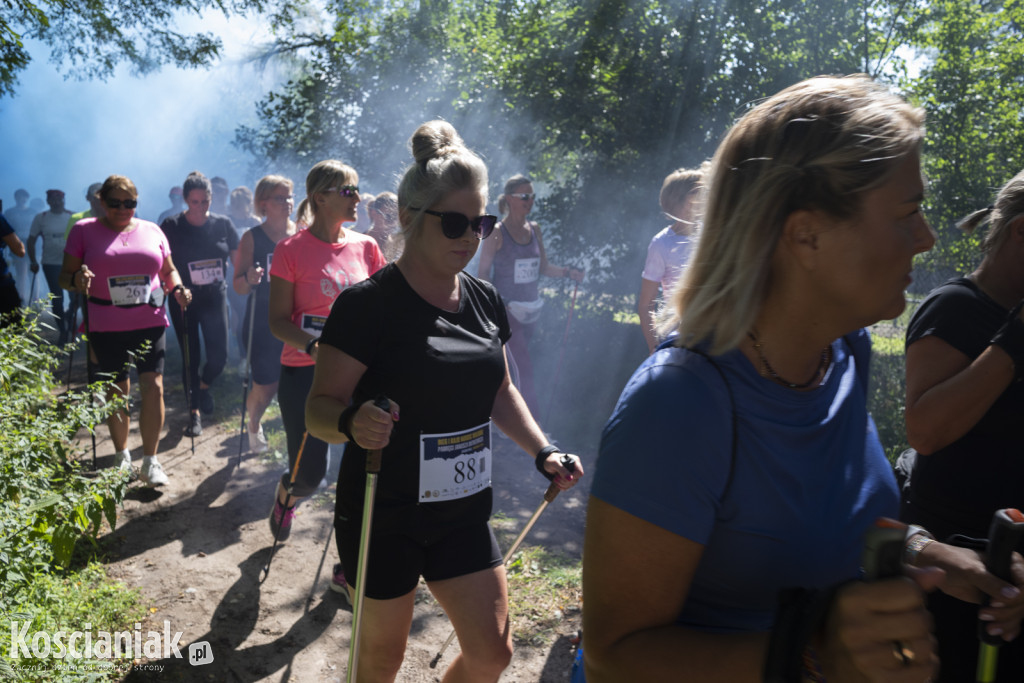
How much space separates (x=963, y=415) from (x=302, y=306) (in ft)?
11.5

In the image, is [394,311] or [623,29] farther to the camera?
[623,29]

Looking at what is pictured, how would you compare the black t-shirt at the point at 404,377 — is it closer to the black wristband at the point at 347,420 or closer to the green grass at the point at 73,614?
the black wristband at the point at 347,420

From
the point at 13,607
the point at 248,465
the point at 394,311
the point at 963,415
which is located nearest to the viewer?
the point at 963,415

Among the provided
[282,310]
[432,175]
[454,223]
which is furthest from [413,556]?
[282,310]

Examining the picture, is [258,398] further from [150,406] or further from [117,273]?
[117,273]

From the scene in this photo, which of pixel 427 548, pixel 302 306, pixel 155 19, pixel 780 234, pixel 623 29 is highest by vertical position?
pixel 623 29

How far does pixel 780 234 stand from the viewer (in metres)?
1.29

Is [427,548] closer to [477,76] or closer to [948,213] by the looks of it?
[948,213]

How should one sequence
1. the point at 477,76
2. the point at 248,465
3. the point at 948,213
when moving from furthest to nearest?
1. the point at 477,76
2. the point at 948,213
3. the point at 248,465

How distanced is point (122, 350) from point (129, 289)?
0.46 m

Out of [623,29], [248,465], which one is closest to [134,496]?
[248,465]

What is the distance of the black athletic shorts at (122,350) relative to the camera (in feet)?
17.4

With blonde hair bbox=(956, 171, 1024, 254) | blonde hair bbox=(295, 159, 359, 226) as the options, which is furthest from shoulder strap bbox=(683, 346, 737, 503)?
blonde hair bbox=(295, 159, 359, 226)

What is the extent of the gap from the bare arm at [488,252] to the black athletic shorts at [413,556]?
383 cm
